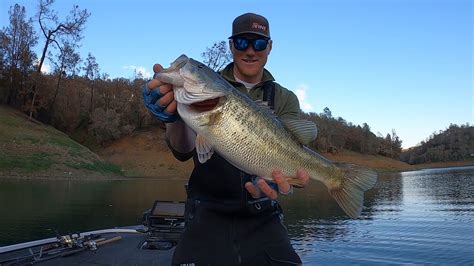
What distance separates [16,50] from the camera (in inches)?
2534

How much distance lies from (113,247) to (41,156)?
39.8 m

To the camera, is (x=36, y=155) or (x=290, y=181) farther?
(x=36, y=155)

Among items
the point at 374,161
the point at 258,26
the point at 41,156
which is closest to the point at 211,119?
the point at 258,26

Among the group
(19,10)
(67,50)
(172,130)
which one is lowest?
(172,130)

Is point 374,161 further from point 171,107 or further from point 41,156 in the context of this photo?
point 171,107

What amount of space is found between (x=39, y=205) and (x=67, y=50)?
156 feet

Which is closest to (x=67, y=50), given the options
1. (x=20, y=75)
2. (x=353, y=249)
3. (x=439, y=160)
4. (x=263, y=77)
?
(x=20, y=75)

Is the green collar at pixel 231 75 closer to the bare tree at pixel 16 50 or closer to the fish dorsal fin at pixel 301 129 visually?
the fish dorsal fin at pixel 301 129

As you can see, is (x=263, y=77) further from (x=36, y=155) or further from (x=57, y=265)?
(x=36, y=155)

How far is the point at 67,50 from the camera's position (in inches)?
2653

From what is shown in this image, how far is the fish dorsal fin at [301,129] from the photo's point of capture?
13.8 ft

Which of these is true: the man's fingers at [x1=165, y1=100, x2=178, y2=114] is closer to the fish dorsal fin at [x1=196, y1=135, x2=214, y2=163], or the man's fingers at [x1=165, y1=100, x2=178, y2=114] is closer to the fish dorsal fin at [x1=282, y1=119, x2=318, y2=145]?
the fish dorsal fin at [x1=196, y1=135, x2=214, y2=163]

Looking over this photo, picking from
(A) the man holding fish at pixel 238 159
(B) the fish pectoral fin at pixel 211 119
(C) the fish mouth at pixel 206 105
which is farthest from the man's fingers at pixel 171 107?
(B) the fish pectoral fin at pixel 211 119

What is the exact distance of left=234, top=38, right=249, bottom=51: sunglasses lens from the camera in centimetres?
447
